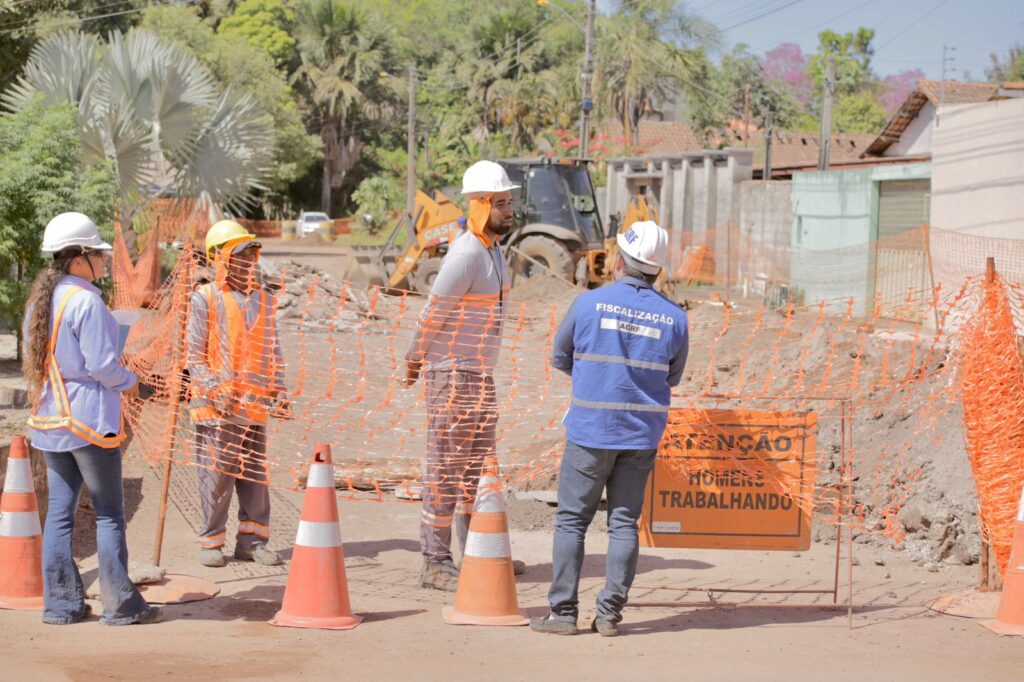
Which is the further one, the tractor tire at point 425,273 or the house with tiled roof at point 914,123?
the house with tiled roof at point 914,123

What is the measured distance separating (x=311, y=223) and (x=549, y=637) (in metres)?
51.3

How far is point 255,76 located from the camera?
175 ft

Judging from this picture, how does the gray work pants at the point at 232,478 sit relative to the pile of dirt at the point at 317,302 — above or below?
below

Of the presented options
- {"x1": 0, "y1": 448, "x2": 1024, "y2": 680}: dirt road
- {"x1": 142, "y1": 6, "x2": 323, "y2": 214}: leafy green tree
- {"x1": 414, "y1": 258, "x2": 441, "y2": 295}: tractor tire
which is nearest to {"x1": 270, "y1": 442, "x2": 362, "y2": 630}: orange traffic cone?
{"x1": 0, "y1": 448, "x2": 1024, "y2": 680}: dirt road

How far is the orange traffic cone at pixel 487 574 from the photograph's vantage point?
227 inches

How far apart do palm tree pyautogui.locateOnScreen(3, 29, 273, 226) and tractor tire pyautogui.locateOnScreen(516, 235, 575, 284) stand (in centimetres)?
500

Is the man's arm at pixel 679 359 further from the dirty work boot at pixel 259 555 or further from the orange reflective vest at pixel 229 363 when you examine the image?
the dirty work boot at pixel 259 555

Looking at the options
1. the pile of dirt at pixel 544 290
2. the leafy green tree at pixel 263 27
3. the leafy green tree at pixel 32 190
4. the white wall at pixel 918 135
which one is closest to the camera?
the leafy green tree at pixel 32 190

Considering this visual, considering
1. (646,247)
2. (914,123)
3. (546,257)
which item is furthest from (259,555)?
(914,123)

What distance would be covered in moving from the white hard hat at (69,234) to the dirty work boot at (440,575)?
2.24 meters

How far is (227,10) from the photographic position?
214 ft

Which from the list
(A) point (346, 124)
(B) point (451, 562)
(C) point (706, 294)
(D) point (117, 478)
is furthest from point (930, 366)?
(A) point (346, 124)

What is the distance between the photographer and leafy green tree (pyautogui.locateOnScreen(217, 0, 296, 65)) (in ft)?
204

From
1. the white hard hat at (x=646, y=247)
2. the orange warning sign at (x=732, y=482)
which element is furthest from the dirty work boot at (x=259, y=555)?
the white hard hat at (x=646, y=247)
